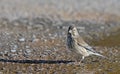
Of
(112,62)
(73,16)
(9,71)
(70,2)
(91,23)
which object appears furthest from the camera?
(70,2)

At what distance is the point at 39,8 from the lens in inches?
953

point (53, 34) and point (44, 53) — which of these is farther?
point (53, 34)

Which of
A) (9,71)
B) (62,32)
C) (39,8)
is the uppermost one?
(39,8)

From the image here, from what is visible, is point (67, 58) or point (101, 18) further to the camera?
point (101, 18)

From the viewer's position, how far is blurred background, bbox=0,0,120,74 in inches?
499

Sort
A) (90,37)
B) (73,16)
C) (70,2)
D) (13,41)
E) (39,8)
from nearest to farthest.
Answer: (13,41), (90,37), (73,16), (39,8), (70,2)

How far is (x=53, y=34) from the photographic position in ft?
56.8

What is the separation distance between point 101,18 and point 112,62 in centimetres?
987

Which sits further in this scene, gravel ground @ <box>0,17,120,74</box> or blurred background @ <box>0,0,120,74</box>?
blurred background @ <box>0,0,120,74</box>

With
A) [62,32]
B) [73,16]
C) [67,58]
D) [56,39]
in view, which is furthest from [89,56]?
[73,16]

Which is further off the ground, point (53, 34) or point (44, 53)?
point (53, 34)

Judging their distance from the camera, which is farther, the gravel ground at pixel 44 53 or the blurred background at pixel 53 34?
the blurred background at pixel 53 34

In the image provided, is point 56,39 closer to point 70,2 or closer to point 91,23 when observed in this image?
point 91,23

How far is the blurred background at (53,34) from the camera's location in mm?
12680
